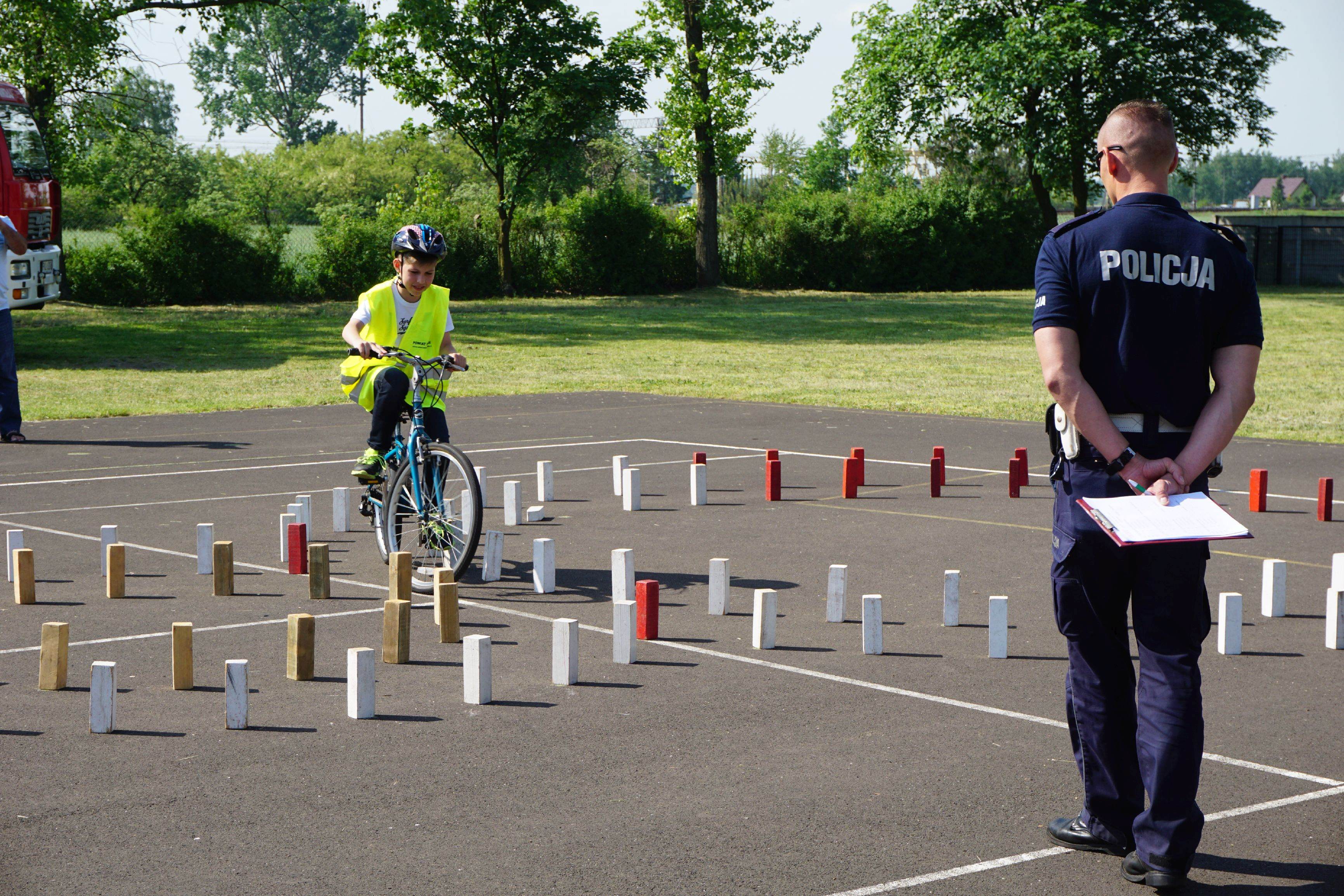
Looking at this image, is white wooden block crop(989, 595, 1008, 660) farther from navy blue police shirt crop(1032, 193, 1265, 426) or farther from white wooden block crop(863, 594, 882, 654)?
navy blue police shirt crop(1032, 193, 1265, 426)

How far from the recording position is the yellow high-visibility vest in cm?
901

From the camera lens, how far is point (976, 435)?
16.1 m

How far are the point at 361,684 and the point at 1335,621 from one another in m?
4.40

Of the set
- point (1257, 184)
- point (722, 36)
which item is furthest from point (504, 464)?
point (1257, 184)

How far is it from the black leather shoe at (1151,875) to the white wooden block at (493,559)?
483 cm

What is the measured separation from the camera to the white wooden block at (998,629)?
6793 mm

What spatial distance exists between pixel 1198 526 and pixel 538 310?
38.3 meters

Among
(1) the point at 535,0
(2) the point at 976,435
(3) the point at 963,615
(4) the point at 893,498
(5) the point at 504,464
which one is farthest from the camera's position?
(1) the point at 535,0

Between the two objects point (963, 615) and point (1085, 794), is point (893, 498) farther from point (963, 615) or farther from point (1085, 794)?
point (1085, 794)

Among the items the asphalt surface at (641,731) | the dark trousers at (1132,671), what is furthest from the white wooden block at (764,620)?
the dark trousers at (1132,671)

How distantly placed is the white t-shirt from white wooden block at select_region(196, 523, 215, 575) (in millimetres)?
1498

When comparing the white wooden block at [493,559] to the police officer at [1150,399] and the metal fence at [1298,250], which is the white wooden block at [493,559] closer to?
the police officer at [1150,399]

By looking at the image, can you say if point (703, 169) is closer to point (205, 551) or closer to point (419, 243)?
A: point (419, 243)

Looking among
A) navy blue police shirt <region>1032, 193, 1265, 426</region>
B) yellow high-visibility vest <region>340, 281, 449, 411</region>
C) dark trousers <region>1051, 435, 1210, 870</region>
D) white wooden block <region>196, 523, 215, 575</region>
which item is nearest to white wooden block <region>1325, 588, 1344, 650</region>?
dark trousers <region>1051, 435, 1210, 870</region>
